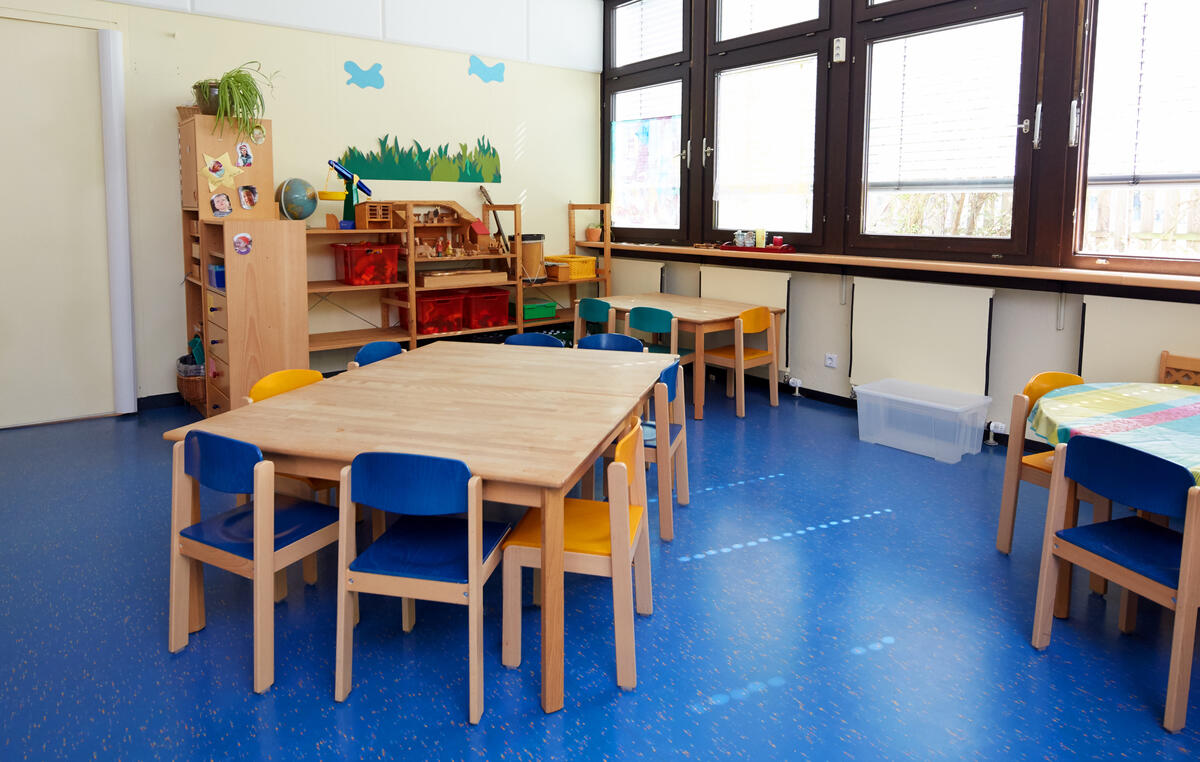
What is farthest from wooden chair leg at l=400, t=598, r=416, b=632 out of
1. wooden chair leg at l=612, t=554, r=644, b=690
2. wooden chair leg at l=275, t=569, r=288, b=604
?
wooden chair leg at l=612, t=554, r=644, b=690

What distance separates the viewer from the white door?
183 inches

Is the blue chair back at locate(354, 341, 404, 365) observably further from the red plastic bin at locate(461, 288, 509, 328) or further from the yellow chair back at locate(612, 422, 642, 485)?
the red plastic bin at locate(461, 288, 509, 328)

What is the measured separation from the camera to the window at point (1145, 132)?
366cm

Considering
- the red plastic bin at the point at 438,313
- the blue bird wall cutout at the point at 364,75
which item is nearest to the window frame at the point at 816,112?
the red plastic bin at the point at 438,313

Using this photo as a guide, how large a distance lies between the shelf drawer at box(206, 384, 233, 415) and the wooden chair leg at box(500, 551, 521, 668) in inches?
120

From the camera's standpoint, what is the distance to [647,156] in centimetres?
675

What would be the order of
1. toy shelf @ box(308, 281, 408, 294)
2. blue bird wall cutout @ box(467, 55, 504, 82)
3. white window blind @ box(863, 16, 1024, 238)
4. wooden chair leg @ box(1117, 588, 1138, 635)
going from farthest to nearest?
blue bird wall cutout @ box(467, 55, 504, 82)
toy shelf @ box(308, 281, 408, 294)
white window blind @ box(863, 16, 1024, 238)
wooden chair leg @ box(1117, 588, 1138, 635)

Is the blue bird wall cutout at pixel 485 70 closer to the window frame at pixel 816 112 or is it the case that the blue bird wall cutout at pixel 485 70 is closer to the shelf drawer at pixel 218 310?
the window frame at pixel 816 112

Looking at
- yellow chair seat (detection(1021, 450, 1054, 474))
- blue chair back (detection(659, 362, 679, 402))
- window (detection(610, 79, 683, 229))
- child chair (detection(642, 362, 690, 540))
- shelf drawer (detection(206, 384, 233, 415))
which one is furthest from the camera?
window (detection(610, 79, 683, 229))

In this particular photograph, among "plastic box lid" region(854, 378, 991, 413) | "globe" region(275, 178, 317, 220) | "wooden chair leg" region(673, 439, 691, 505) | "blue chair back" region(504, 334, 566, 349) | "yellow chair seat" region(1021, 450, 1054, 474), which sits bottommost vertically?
"wooden chair leg" region(673, 439, 691, 505)

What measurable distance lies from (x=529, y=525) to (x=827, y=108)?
13.0 feet

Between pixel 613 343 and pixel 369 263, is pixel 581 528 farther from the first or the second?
pixel 369 263

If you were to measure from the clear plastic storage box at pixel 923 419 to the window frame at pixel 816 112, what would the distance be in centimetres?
129

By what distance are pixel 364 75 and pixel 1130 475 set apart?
527cm
